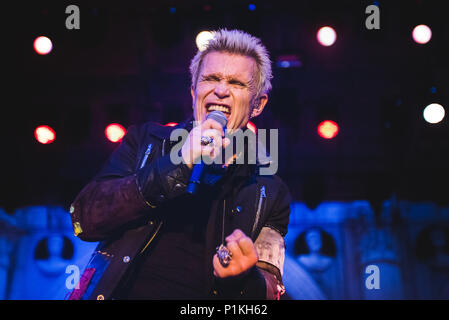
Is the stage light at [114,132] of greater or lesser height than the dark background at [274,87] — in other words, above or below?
below

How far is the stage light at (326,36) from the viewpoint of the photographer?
3.75 meters

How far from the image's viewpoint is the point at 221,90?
72.3 inches

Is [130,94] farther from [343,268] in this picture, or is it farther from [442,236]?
[442,236]

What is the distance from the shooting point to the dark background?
381 centimetres

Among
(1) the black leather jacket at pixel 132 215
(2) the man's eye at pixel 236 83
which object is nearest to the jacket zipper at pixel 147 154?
(1) the black leather jacket at pixel 132 215

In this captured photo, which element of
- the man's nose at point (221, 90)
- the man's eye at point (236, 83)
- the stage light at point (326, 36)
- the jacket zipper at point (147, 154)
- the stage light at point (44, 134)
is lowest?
the jacket zipper at point (147, 154)

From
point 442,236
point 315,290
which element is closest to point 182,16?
point 315,290

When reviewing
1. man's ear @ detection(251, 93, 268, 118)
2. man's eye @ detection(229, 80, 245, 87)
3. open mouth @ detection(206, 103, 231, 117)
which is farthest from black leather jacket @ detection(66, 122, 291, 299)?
man's ear @ detection(251, 93, 268, 118)

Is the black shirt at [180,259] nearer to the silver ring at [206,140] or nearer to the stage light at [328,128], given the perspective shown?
the silver ring at [206,140]

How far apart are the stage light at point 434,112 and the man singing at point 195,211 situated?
8.22 ft

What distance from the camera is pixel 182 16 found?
385 cm

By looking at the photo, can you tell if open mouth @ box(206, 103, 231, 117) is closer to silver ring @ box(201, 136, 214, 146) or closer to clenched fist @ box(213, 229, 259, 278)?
silver ring @ box(201, 136, 214, 146)

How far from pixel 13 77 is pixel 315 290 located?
13.2ft

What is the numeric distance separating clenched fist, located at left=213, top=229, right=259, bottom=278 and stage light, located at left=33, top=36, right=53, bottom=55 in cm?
310
